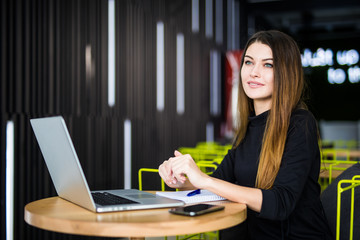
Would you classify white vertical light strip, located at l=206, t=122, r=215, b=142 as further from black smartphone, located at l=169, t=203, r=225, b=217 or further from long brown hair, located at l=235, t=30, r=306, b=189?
black smartphone, located at l=169, t=203, r=225, b=217

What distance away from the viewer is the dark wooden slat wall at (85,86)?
2848 millimetres

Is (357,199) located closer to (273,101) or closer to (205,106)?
(273,101)

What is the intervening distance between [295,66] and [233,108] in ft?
19.0

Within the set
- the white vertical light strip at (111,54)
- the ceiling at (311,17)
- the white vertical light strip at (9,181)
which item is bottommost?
the white vertical light strip at (9,181)

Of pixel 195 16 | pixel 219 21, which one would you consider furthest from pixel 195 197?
pixel 219 21

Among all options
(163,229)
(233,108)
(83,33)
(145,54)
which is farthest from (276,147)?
(233,108)

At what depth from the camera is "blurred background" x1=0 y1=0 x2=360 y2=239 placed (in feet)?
9.32

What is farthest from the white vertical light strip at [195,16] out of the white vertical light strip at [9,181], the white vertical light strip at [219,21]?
the white vertical light strip at [9,181]

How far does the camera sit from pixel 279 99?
1536mm

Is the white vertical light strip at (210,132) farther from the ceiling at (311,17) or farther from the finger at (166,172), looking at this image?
the finger at (166,172)

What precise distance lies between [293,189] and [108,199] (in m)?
0.60

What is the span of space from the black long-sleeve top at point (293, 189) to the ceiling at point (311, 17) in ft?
24.1

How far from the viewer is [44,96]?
311 cm

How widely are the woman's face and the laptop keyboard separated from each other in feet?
2.13
